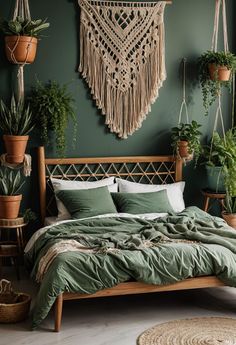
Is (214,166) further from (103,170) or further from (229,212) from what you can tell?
(103,170)

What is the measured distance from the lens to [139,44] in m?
6.74

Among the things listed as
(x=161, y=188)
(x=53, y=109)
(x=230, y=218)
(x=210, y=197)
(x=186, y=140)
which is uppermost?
(x=53, y=109)

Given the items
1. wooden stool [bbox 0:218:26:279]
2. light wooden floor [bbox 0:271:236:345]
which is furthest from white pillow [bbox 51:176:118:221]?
light wooden floor [bbox 0:271:236:345]

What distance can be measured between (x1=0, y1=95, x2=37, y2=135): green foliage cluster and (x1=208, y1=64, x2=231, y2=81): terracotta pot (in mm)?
1923

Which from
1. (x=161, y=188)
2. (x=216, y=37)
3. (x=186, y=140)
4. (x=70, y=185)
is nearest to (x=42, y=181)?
(x=70, y=185)

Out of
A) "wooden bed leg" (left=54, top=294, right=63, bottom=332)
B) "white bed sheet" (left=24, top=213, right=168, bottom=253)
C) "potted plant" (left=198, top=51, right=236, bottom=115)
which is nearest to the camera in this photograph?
"wooden bed leg" (left=54, top=294, right=63, bottom=332)

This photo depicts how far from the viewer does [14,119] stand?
20.1 feet

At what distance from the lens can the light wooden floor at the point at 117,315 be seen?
15.2 feet

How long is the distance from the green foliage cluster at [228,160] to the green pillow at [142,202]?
2.19ft

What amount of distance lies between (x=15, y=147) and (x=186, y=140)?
5.86ft

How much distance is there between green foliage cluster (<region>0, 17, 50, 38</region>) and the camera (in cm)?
594

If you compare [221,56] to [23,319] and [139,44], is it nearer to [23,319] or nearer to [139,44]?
[139,44]

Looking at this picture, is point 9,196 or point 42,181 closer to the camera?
point 9,196

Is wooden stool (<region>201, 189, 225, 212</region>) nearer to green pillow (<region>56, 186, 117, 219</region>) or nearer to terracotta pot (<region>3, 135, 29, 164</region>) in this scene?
green pillow (<region>56, 186, 117, 219</region>)
